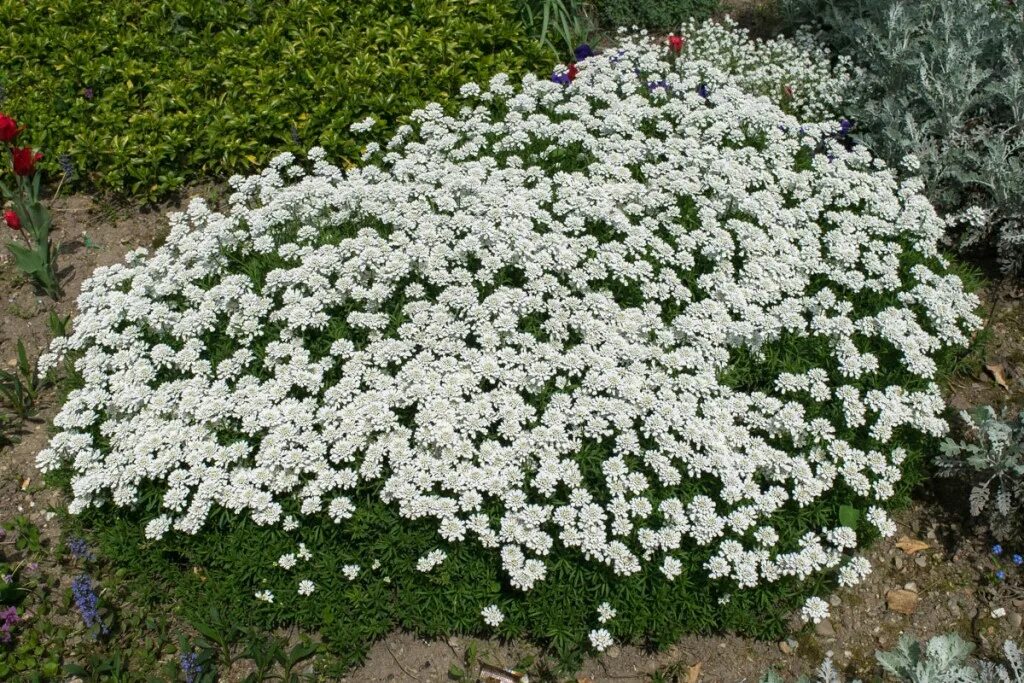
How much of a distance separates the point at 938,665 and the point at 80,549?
480 centimetres

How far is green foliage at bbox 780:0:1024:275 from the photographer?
6246 millimetres

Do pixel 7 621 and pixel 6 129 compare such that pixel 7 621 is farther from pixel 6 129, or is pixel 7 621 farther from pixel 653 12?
pixel 653 12

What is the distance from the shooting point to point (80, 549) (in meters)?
4.59

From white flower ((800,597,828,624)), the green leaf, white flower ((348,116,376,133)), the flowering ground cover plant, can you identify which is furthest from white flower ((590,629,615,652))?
white flower ((348,116,376,133))

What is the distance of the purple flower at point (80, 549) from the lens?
456cm

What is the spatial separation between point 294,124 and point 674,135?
3.44m

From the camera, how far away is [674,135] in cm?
651

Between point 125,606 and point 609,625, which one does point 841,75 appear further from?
point 125,606

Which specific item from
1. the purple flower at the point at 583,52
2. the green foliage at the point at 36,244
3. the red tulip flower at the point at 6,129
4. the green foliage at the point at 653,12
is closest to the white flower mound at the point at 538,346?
the green foliage at the point at 36,244

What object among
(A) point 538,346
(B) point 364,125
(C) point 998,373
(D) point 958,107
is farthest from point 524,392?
(D) point 958,107

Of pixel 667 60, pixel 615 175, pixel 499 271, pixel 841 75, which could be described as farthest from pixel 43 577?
pixel 841 75

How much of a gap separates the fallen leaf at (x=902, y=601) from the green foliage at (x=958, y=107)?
2992 millimetres

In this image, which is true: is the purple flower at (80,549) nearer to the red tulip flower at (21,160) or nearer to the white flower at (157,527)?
the white flower at (157,527)

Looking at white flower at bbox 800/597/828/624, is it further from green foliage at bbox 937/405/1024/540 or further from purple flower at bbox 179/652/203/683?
purple flower at bbox 179/652/203/683
